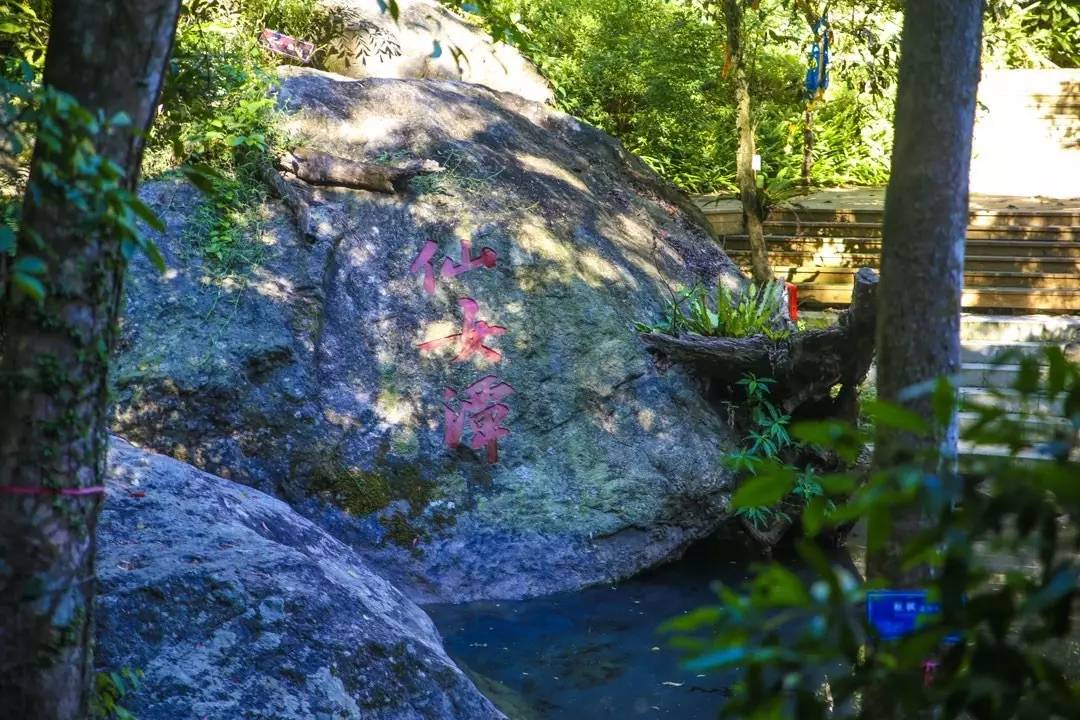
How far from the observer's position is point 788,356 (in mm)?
7695

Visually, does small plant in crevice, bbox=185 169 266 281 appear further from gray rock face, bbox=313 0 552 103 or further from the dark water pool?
the dark water pool

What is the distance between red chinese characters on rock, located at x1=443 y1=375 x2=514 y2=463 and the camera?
7.15 m

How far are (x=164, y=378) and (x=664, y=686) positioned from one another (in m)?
3.44

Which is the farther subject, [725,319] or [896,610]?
[725,319]

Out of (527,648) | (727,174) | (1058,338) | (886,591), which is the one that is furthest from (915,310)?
(727,174)

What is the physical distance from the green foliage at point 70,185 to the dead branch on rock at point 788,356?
562 centimetres

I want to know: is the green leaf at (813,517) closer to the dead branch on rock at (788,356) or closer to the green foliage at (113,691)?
the green foliage at (113,691)

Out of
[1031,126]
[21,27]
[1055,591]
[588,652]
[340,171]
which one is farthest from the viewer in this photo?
[1031,126]

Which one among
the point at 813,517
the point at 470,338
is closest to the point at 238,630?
the point at 813,517

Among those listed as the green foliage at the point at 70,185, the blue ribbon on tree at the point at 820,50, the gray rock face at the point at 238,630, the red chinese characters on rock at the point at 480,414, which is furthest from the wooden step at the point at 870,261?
the green foliage at the point at 70,185

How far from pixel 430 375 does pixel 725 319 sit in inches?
86.4

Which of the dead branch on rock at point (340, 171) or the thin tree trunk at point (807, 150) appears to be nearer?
the dead branch on rock at point (340, 171)

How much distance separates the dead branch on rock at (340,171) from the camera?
25.5 ft

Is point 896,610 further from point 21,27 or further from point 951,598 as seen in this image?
point 21,27
